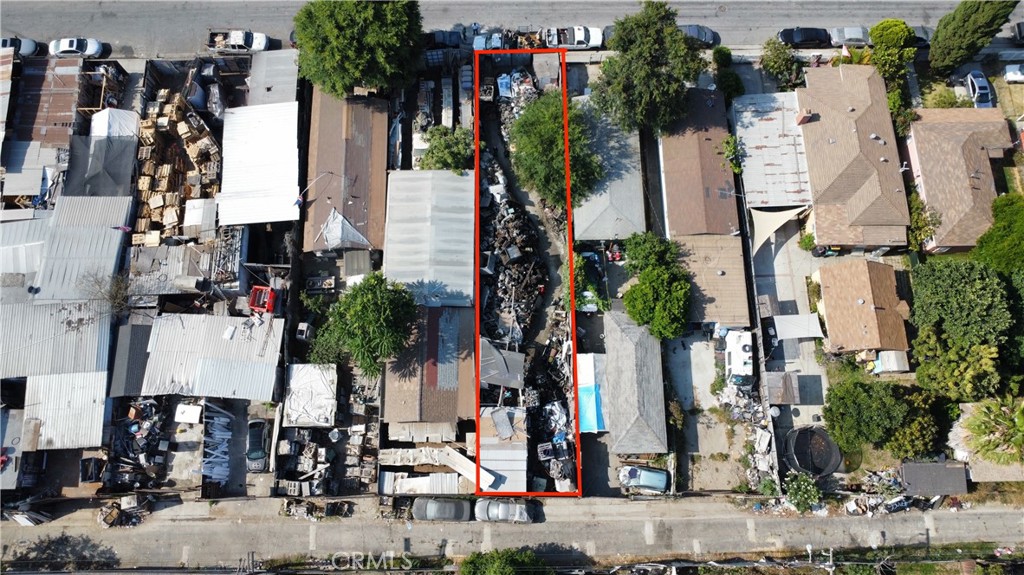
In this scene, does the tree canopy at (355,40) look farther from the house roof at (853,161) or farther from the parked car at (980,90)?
the parked car at (980,90)

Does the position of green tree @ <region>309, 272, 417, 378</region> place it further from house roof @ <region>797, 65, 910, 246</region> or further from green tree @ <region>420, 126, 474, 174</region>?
house roof @ <region>797, 65, 910, 246</region>

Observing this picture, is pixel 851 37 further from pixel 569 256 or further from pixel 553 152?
pixel 569 256

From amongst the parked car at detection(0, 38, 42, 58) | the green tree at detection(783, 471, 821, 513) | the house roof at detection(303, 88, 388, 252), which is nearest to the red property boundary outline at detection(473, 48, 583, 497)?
the house roof at detection(303, 88, 388, 252)

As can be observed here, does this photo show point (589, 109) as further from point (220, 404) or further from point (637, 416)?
point (220, 404)

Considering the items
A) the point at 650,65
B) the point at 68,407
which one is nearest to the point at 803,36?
the point at 650,65

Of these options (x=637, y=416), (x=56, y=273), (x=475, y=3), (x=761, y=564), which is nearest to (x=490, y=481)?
(x=637, y=416)
